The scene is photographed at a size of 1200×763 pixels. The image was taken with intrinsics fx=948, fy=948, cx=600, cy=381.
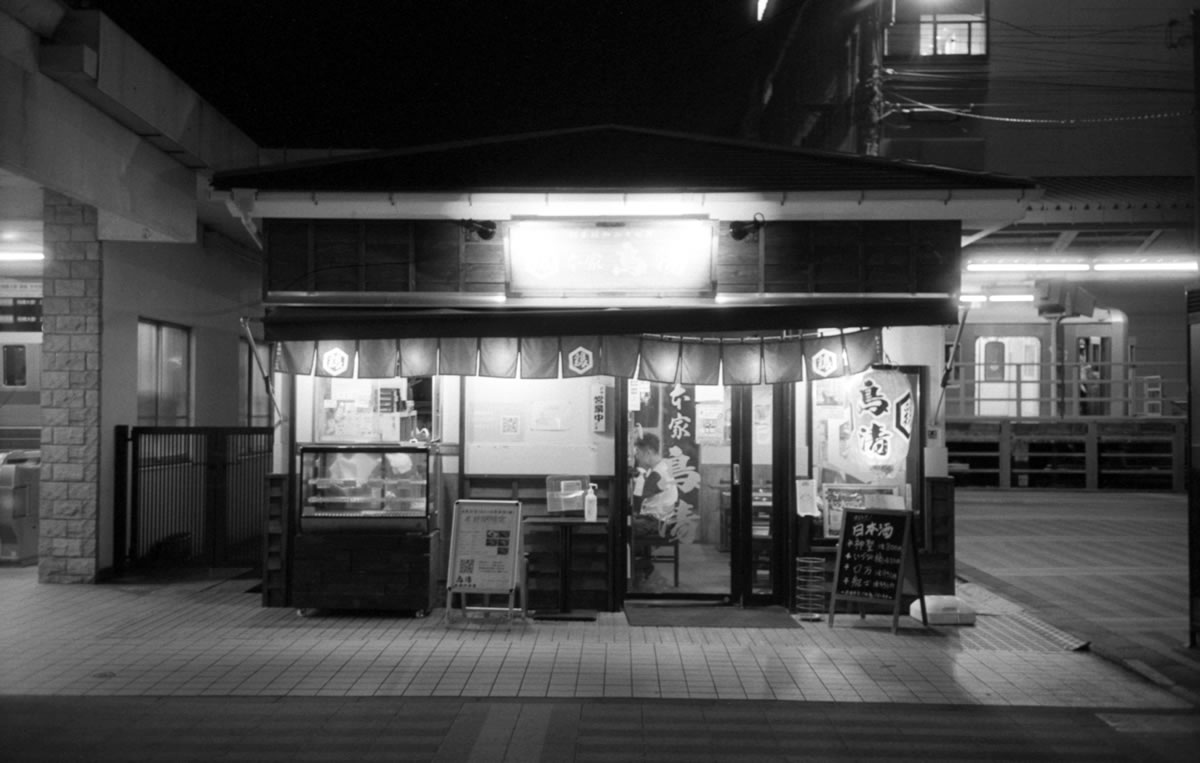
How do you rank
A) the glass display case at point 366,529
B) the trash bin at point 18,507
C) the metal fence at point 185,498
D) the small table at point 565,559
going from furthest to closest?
the trash bin at point 18,507
the metal fence at point 185,498
the small table at point 565,559
the glass display case at point 366,529

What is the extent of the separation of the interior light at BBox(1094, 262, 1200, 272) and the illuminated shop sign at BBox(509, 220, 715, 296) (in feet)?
53.0

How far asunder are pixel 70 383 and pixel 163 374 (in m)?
2.49

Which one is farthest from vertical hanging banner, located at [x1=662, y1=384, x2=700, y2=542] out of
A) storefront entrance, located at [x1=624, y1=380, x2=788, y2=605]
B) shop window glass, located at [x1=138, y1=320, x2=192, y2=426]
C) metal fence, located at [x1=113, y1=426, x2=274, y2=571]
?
shop window glass, located at [x1=138, y1=320, x2=192, y2=426]

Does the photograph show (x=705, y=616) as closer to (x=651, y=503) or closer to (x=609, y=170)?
(x=651, y=503)

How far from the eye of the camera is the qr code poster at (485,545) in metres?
10.8

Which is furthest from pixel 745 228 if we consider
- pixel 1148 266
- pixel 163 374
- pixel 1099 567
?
pixel 1148 266

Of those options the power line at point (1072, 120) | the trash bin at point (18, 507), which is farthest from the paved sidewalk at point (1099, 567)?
the trash bin at point (18, 507)

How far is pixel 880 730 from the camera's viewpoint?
7277 mm

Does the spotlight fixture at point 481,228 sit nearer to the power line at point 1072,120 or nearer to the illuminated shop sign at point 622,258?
the illuminated shop sign at point 622,258

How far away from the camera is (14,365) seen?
653 inches

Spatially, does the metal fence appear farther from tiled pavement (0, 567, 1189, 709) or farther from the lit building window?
the lit building window

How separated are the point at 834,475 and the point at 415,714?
6.09 metres

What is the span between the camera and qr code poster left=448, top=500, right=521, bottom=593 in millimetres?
10766

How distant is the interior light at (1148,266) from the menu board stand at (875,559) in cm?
1509
